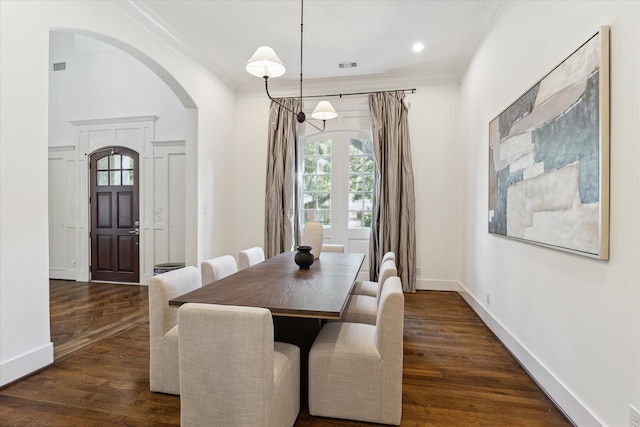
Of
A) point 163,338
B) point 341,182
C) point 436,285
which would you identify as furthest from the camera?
point 341,182

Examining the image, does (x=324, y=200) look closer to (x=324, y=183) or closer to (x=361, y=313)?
(x=324, y=183)

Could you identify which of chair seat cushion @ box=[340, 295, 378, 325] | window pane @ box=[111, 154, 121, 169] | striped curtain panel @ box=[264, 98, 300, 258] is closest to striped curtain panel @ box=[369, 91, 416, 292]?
→ striped curtain panel @ box=[264, 98, 300, 258]

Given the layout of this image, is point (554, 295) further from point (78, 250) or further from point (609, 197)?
point (78, 250)

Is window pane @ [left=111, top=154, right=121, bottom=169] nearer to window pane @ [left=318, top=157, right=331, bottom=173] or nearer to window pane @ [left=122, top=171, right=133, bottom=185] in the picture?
window pane @ [left=122, top=171, right=133, bottom=185]

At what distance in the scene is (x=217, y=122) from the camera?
190 inches

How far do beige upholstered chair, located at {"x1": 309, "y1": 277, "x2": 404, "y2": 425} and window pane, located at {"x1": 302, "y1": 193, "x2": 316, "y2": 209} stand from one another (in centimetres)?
353

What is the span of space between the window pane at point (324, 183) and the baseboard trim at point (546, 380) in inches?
114

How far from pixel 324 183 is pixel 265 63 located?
→ 2.96 metres

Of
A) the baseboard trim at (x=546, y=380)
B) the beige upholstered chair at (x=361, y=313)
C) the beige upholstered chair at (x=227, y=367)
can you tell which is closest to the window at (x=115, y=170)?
the beige upholstered chair at (x=361, y=313)

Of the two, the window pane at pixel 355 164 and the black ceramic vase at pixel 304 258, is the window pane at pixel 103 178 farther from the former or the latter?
the black ceramic vase at pixel 304 258

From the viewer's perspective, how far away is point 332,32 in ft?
12.1

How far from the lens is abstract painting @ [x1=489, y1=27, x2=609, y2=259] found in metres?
1.57

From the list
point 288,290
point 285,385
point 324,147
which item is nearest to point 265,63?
point 288,290

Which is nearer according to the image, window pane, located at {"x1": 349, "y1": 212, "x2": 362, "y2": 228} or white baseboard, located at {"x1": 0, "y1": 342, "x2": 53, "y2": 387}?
white baseboard, located at {"x1": 0, "y1": 342, "x2": 53, "y2": 387}
